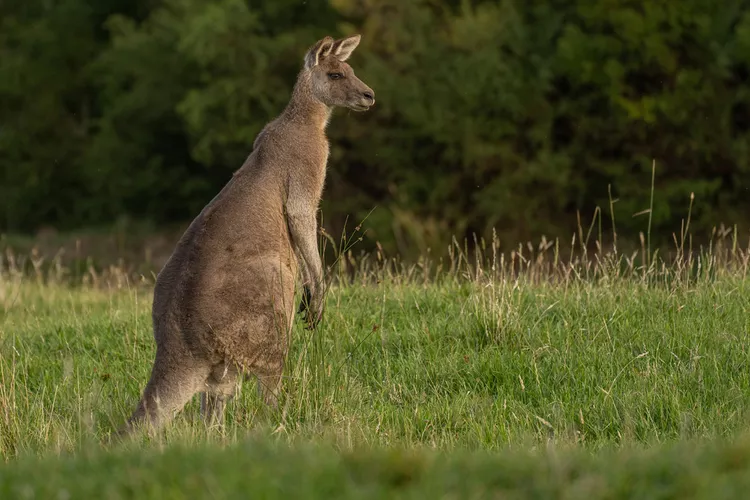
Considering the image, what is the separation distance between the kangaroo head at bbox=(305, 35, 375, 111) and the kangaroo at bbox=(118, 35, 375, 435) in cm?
74

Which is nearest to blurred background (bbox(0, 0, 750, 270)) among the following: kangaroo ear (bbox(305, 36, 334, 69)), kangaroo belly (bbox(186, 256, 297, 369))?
kangaroo ear (bbox(305, 36, 334, 69))

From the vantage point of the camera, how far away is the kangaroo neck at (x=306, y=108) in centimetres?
871

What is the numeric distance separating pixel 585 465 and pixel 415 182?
2119 cm

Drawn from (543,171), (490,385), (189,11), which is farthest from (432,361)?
(189,11)

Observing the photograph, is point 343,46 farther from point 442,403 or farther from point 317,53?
point 442,403

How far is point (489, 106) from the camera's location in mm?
24969

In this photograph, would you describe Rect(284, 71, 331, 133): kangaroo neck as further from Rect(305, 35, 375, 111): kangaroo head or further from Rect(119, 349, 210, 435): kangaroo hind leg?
Rect(119, 349, 210, 435): kangaroo hind leg

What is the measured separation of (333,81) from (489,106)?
1639cm

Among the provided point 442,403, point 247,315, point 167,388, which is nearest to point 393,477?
point 167,388

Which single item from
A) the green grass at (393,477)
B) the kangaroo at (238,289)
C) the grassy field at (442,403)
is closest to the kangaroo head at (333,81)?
the kangaroo at (238,289)

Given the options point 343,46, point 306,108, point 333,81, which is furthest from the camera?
point 343,46

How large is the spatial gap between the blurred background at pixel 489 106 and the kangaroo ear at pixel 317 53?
11.4 metres

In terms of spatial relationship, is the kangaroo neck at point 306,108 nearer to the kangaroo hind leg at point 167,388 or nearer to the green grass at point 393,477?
the kangaroo hind leg at point 167,388

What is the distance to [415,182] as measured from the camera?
83.5 ft
